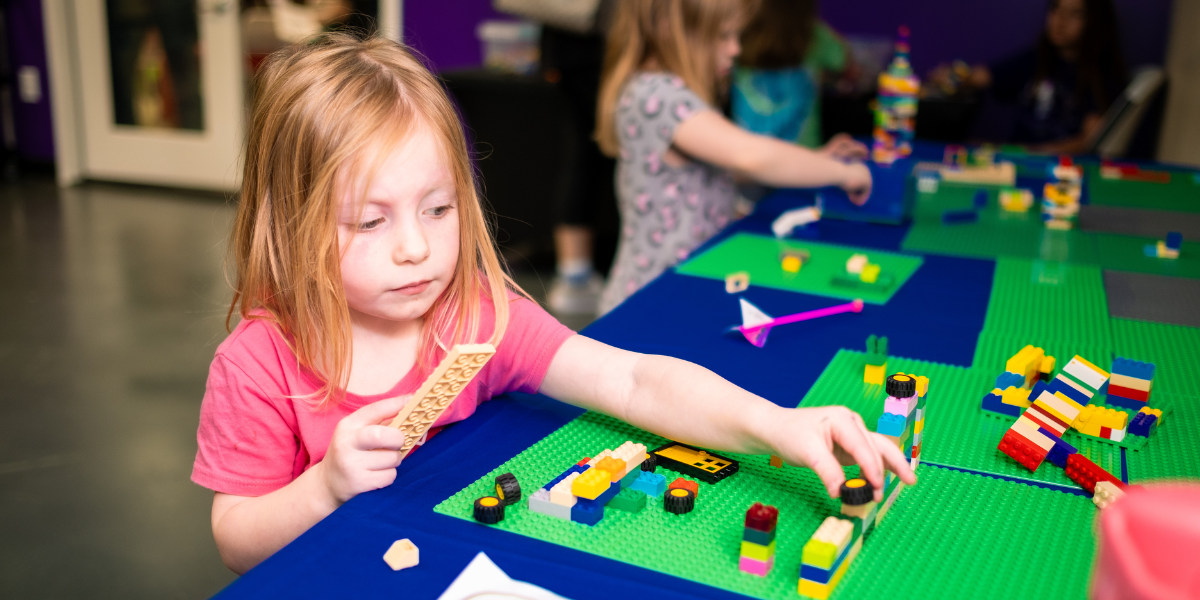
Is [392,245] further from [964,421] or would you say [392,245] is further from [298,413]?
[964,421]

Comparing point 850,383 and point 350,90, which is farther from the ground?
point 350,90

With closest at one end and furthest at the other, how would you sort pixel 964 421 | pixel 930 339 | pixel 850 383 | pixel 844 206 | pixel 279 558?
pixel 279 558
pixel 964 421
pixel 850 383
pixel 930 339
pixel 844 206

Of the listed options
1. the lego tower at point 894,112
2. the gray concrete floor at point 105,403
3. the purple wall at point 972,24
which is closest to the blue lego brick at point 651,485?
the gray concrete floor at point 105,403

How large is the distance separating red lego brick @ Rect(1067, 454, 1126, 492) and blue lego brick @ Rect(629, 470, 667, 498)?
0.38 meters

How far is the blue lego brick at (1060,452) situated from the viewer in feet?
2.81

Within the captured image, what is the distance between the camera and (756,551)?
26.2 inches

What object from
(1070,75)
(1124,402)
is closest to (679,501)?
(1124,402)

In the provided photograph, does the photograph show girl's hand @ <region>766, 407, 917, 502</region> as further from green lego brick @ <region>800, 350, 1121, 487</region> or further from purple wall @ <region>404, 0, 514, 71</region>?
purple wall @ <region>404, 0, 514, 71</region>

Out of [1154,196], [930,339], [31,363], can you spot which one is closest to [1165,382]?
[930,339]

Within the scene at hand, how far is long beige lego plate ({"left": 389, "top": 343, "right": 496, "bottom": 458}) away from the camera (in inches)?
28.7

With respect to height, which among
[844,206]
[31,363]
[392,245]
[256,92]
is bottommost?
[31,363]

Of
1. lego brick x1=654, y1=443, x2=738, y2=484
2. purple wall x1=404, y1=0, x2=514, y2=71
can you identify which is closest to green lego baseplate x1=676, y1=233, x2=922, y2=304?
lego brick x1=654, y1=443, x2=738, y2=484

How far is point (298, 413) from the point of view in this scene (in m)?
0.90

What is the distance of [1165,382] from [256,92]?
1.08 m
